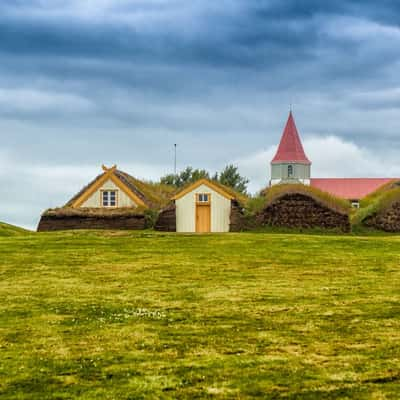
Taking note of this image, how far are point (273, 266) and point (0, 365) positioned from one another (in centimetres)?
1756

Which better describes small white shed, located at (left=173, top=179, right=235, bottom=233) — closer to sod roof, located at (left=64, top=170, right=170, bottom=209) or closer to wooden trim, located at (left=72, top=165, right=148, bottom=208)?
sod roof, located at (left=64, top=170, right=170, bottom=209)

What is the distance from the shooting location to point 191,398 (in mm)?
11672

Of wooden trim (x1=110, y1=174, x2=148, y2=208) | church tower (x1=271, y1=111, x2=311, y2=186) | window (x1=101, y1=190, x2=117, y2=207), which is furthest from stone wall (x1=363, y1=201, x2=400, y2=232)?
church tower (x1=271, y1=111, x2=311, y2=186)

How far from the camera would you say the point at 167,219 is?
57156 mm

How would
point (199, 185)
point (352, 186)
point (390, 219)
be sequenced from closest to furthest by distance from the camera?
point (390, 219)
point (199, 185)
point (352, 186)

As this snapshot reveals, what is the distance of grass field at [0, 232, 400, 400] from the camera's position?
1258 cm

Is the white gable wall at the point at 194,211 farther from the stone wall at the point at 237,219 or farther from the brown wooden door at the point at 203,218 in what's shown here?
the stone wall at the point at 237,219

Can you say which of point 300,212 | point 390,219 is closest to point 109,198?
point 300,212

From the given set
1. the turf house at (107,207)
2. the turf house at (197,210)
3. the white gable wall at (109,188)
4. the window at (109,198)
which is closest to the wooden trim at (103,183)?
the turf house at (107,207)

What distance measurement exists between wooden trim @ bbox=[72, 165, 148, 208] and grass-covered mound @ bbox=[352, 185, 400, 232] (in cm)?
1641

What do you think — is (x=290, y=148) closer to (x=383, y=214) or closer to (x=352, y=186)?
(x=352, y=186)

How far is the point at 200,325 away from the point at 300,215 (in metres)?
36.6

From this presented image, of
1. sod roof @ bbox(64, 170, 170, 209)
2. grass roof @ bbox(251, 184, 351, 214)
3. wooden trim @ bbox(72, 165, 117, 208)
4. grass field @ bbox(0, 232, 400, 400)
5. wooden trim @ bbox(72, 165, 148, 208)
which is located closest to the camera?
grass field @ bbox(0, 232, 400, 400)

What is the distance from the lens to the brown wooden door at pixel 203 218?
→ 2259 inches
